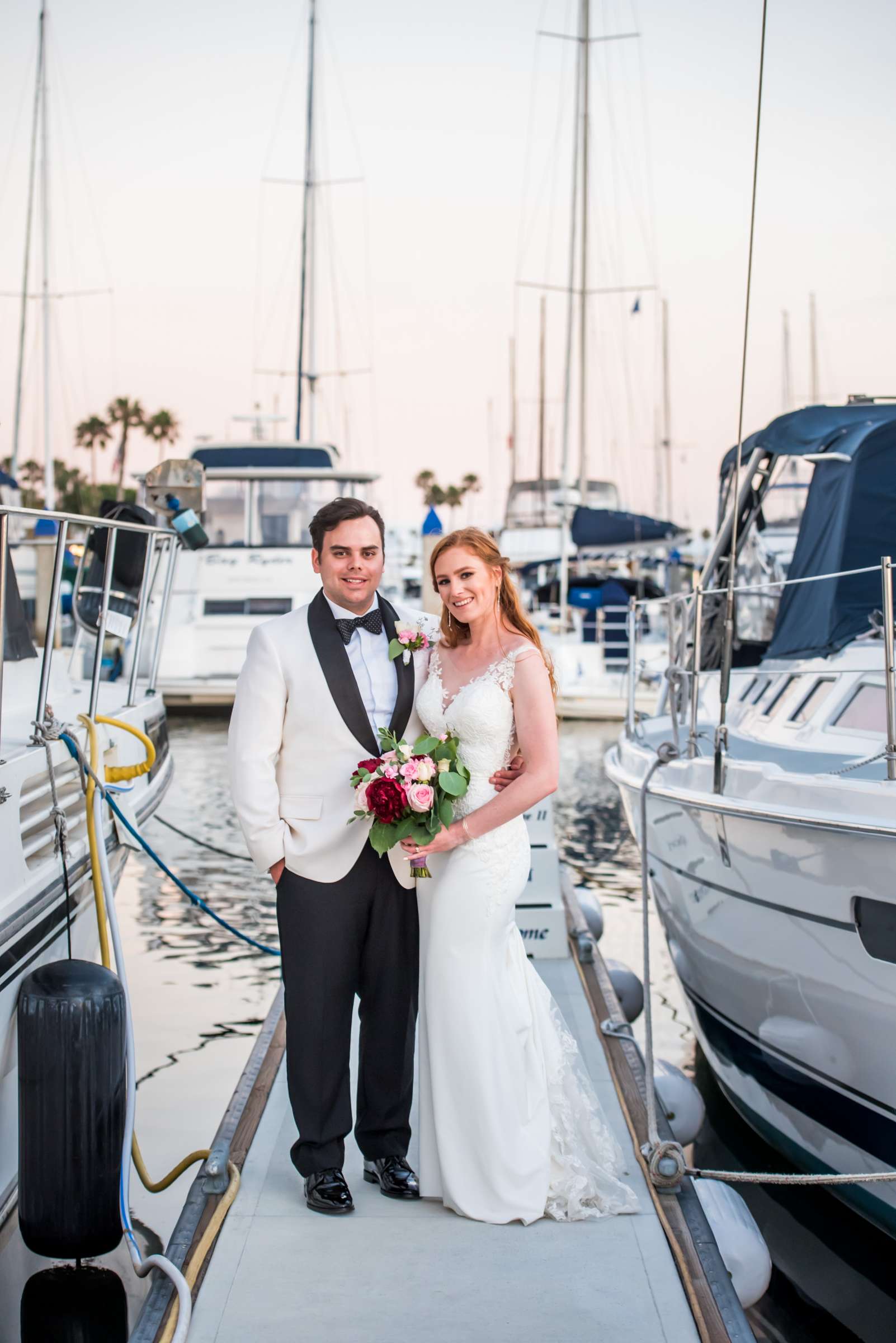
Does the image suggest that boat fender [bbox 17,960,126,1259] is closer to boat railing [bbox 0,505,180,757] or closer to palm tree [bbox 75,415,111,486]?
boat railing [bbox 0,505,180,757]

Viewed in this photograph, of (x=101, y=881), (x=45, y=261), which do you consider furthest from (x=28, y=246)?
(x=101, y=881)

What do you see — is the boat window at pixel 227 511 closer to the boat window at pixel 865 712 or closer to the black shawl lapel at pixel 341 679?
the boat window at pixel 865 712

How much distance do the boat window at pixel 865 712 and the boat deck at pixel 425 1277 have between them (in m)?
2.28

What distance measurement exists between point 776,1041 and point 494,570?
2485 millimetres

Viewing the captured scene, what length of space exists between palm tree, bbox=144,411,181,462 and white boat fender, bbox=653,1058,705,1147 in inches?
1919

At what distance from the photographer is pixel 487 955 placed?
3.32m

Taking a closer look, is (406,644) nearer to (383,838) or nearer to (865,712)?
(383,838)

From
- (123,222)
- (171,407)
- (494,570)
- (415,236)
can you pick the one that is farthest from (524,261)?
(171,407)

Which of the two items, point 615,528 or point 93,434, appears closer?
point 615,528

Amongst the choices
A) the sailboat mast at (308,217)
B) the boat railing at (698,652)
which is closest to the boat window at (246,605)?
the sailboat mast at (308,217)

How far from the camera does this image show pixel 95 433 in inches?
2050

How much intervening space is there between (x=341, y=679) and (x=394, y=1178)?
1.52 m

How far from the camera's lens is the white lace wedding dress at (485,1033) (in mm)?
3291

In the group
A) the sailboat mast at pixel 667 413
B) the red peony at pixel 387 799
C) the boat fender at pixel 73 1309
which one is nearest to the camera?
the red peony at pixel 387 799
